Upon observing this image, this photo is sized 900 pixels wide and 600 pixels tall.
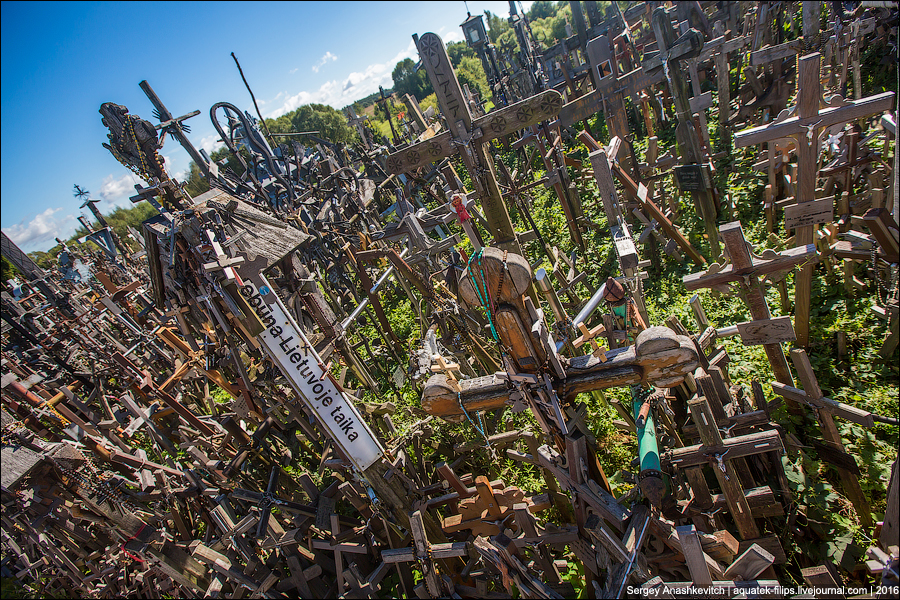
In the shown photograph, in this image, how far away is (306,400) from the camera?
4180 millimetres

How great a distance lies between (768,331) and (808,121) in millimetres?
2085

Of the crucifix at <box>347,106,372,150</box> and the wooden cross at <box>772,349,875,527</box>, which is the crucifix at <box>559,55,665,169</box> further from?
the crucifix at <box>347,106,372,150</box>

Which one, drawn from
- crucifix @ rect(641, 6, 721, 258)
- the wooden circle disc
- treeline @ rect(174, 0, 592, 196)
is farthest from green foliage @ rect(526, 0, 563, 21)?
the wooden circle disc

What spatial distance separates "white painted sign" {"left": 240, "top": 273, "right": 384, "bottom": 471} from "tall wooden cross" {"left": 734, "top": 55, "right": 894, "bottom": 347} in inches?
189

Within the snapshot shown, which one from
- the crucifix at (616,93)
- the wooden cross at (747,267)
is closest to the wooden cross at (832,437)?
the wooden cross at (747,267)

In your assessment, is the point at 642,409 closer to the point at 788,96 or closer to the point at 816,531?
the point at 816,531

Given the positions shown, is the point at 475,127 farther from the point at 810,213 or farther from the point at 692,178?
the point at 692,178

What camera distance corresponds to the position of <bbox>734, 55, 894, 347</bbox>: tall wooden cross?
12.1 ft

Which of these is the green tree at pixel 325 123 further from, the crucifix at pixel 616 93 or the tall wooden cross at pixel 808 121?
the tall wooden cross at pixel 808 121

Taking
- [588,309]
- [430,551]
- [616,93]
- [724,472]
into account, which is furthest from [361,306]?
[616,93]

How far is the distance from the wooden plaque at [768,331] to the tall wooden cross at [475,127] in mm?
2212

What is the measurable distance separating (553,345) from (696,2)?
15986 mm

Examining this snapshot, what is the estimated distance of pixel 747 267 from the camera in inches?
133

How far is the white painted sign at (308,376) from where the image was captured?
13.2ft
